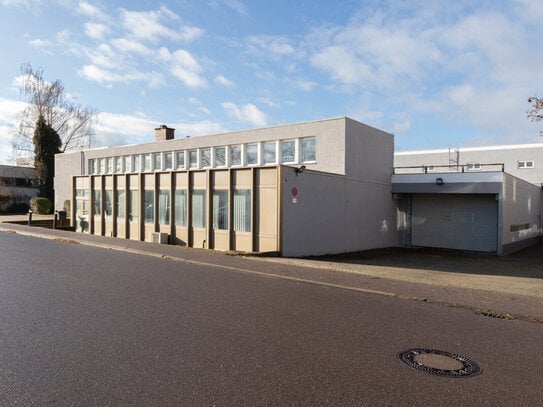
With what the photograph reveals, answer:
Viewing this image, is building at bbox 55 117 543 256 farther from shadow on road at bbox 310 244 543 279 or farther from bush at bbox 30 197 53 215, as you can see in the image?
bush at bbox 30 197 53 215

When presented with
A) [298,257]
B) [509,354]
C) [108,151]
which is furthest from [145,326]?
[108,151]

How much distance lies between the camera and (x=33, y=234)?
830 inches

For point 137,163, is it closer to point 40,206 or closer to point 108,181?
point 108,181

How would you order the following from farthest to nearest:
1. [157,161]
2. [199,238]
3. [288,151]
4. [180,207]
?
[157,161] < [288,151] < [180,207] < [199,238]

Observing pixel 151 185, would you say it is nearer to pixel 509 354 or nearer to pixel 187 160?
pixel 187 160

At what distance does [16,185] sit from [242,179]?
48.9 metres

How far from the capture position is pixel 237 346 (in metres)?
5.27

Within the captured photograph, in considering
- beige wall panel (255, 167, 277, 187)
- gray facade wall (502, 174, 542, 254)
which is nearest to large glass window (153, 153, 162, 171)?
beige wall panel (255, 167, 277, 187)

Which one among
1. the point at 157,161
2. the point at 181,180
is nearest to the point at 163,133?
the point at 157,161

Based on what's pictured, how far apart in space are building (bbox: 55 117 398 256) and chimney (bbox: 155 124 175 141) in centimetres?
216

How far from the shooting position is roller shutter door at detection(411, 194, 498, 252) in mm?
22219

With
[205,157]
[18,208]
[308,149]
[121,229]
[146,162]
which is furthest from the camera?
[18,208]

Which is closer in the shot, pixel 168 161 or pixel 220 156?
pixel 220 156

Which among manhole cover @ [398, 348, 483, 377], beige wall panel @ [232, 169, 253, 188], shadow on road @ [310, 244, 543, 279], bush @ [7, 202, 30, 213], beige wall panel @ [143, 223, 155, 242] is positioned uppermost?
beige wall panel @ [232, 169, 253, 188]
